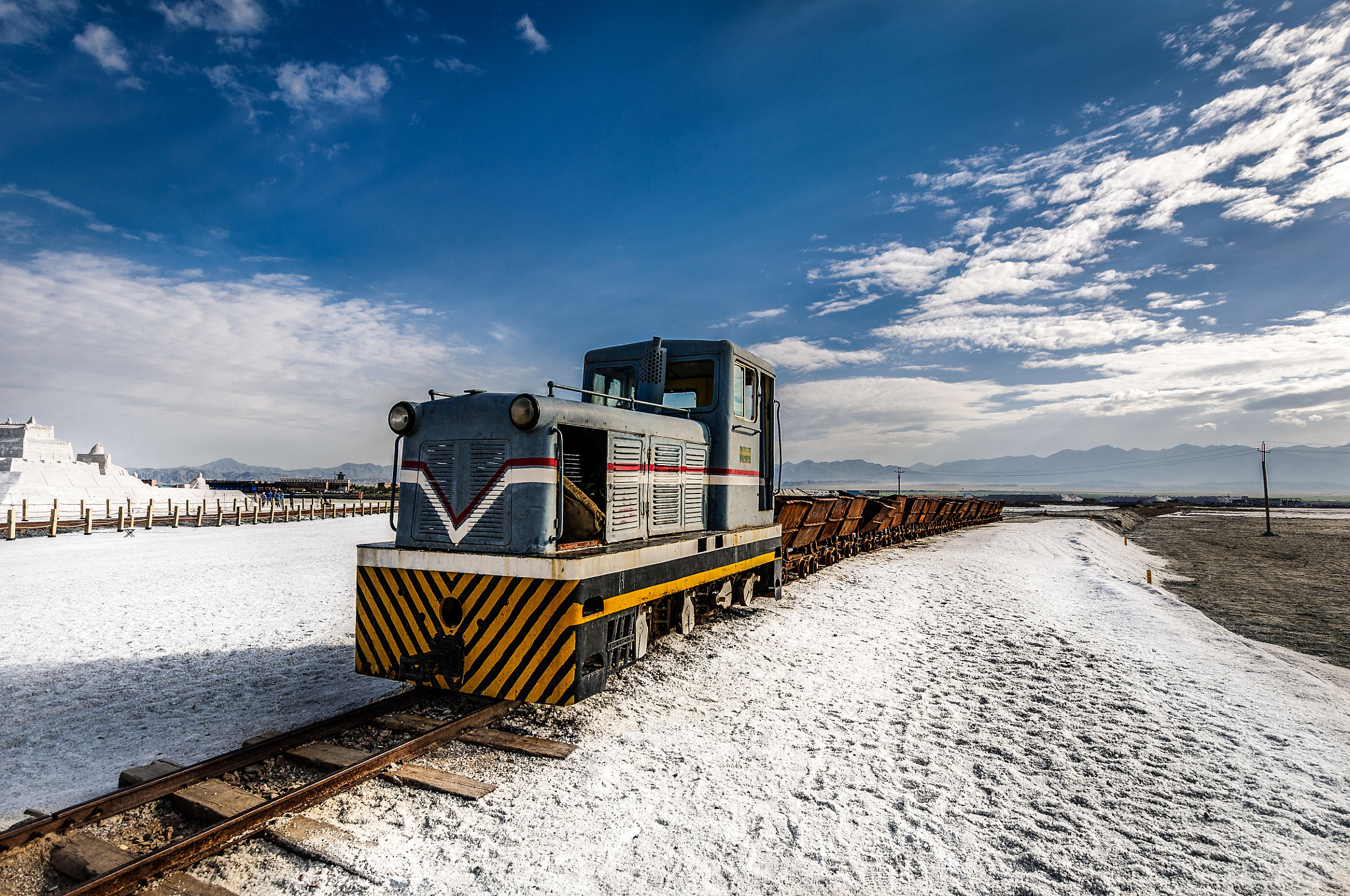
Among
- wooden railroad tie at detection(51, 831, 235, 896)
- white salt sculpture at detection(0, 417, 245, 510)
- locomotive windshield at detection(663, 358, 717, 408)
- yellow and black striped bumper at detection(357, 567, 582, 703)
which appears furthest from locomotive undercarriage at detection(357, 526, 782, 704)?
white salt sculpture at detection(0, 417, 245, 510)

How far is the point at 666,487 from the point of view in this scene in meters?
6.74

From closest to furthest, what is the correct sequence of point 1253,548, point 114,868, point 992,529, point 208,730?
point 114,868
point 208,730
point 1253,548
point 992,529

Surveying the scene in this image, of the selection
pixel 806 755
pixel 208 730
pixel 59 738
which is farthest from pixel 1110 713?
pixel 59 738

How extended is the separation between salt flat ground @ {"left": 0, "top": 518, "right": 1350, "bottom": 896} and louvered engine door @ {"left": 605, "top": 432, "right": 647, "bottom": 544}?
1.53 meters

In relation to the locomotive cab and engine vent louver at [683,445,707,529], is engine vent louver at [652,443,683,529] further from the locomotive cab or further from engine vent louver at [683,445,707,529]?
the locomotive cab

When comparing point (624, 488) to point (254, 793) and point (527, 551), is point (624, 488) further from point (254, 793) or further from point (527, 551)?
point (254, 793)

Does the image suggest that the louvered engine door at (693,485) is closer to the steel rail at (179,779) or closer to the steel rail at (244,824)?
the steel rail at (244,824)

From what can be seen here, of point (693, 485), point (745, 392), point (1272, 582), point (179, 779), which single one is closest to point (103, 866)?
point (179, 779)

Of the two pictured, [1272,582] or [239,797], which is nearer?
[239,797]

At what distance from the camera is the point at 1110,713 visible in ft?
18.8

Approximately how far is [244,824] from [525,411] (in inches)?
119

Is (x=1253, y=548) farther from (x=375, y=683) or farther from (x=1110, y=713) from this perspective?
(x=375, y=683)

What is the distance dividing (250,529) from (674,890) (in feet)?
96.2

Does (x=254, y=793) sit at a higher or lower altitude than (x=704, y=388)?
lower
